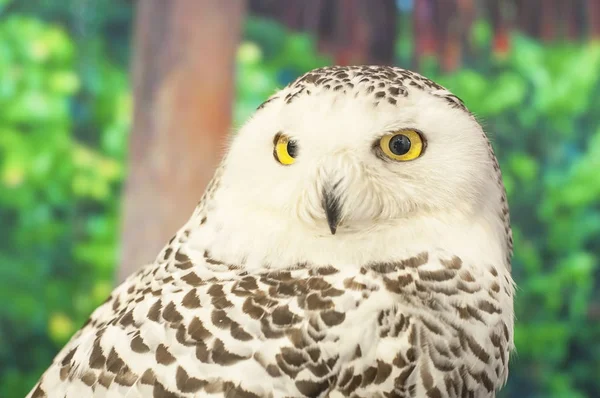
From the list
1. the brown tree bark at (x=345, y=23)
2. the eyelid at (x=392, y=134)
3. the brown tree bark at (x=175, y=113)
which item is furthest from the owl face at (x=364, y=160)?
the brown tree bark at (x=345, y=23)

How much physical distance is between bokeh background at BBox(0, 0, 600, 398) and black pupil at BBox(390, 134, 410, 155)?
1454 mm

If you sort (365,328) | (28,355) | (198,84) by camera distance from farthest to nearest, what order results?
(28,355), (198,84), (365,328)

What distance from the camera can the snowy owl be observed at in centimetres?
82

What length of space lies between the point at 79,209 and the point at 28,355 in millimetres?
625

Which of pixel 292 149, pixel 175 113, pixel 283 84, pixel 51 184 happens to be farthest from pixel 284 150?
pixel 51 184

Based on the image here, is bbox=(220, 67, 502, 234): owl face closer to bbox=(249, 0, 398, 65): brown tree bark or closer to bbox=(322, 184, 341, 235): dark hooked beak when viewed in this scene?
bbox=(322, 184, 341, 235): dark hooked beak

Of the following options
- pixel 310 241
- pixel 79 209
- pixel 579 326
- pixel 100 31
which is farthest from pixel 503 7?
pixel 310 241

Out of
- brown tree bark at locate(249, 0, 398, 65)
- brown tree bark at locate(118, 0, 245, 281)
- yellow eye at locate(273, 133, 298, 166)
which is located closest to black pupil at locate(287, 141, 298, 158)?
yellow eye at locate(273, 133, 298, 166)

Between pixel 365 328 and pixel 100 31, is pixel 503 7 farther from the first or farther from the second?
pixel 365 328

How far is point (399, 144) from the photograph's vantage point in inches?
37.1

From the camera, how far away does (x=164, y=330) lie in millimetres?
862

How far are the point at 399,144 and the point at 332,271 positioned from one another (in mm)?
Answer: 210

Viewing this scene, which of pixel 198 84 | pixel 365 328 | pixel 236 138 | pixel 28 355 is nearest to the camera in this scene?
pixel 365 328

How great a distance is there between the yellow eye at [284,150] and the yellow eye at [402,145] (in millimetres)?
129
